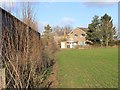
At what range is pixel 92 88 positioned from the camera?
12695 mm

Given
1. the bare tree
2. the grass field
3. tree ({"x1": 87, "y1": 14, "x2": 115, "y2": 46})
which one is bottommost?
the grass field

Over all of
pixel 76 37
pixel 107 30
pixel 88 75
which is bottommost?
pixel 88 75

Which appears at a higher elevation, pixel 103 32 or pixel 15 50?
pixel 103 32

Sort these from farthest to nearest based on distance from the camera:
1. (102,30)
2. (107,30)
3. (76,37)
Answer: (76,37) < (102,30) < (107,30)

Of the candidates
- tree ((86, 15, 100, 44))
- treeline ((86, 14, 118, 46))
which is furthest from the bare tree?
tree ((86, 15, 100, 44))

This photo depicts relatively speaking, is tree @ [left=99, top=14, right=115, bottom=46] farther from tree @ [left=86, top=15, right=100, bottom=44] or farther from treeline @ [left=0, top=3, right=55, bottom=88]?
treeline @ [left=0, top=3, right=55, bottom=88]

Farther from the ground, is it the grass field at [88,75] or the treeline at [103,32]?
the treeline at [103,32]

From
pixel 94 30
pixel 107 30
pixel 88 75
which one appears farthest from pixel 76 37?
pixel 88 75

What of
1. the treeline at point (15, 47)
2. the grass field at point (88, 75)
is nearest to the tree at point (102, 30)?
the grass field at point (88, 75)

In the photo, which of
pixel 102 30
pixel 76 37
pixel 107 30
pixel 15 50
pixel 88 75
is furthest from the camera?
pixel 76 37

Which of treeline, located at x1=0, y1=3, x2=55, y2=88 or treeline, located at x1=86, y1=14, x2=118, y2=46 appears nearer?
treeline, located at x1=0, y1=3, x2=55, y2=88

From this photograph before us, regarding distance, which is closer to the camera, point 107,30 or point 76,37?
point 107,30

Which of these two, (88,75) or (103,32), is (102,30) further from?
(88,75)

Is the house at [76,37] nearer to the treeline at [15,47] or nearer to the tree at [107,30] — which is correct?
the tree at [107,30]
